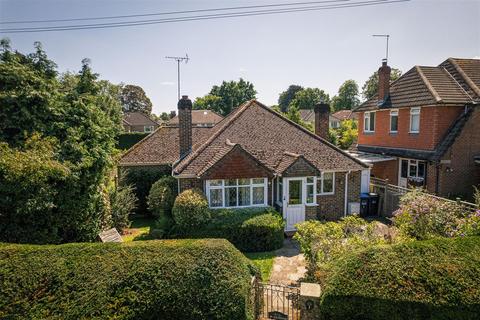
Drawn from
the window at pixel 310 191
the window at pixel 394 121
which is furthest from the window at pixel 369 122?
the window at pixel 310 191

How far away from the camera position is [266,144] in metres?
16.6

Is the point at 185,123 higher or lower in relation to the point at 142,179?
higher

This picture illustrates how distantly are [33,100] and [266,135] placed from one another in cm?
1139

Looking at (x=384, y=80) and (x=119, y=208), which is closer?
(x=119, y=208)

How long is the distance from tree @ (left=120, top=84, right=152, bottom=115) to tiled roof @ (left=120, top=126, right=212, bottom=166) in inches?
2820

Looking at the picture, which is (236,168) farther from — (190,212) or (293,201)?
(293,201)

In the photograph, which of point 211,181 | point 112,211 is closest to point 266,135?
point 211,181

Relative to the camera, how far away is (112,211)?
15.3m

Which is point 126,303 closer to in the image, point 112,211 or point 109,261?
point 109,261

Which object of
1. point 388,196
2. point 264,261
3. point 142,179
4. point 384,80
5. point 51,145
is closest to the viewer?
point 51,145

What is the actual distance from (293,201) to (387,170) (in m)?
11.0

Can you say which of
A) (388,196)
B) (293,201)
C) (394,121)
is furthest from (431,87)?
(293,201)

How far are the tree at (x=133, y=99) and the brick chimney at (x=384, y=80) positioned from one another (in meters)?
78.8

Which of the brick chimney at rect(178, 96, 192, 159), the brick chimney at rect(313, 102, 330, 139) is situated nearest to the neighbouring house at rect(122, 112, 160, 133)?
the brick chimney at rect(178, 96, 192, 159)
